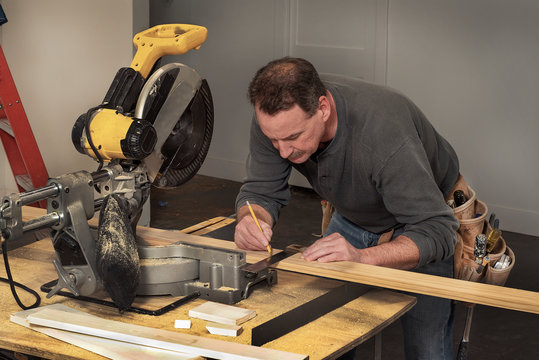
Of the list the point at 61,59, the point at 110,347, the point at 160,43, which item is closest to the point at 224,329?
the point at 110,347

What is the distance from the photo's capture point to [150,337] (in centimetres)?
178

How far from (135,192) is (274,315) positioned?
516mm

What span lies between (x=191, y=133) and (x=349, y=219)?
0.70 metres

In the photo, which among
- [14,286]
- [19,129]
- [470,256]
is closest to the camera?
[14,286]

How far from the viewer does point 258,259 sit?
86.0 inches

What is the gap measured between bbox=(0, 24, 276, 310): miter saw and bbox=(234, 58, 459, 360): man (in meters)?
0.22

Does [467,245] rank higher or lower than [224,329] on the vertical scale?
lower

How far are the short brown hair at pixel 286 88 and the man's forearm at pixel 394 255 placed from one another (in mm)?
420

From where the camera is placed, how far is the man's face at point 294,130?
7.07 feet

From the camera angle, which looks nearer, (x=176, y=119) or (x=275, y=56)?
(x=176, y=119)

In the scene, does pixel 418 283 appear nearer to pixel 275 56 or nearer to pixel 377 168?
pixel 377 168

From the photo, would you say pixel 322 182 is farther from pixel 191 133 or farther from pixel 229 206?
pixel 229 206

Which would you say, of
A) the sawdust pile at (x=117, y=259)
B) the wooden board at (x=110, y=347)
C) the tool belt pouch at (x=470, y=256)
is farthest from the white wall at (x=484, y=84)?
the wooden board at (x=110, y=347)

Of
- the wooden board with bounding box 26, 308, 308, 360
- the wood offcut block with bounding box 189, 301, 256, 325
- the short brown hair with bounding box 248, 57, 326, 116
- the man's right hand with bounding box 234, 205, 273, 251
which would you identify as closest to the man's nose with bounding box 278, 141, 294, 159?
the short brown hair with bounding box 248, 57, 326, 116
